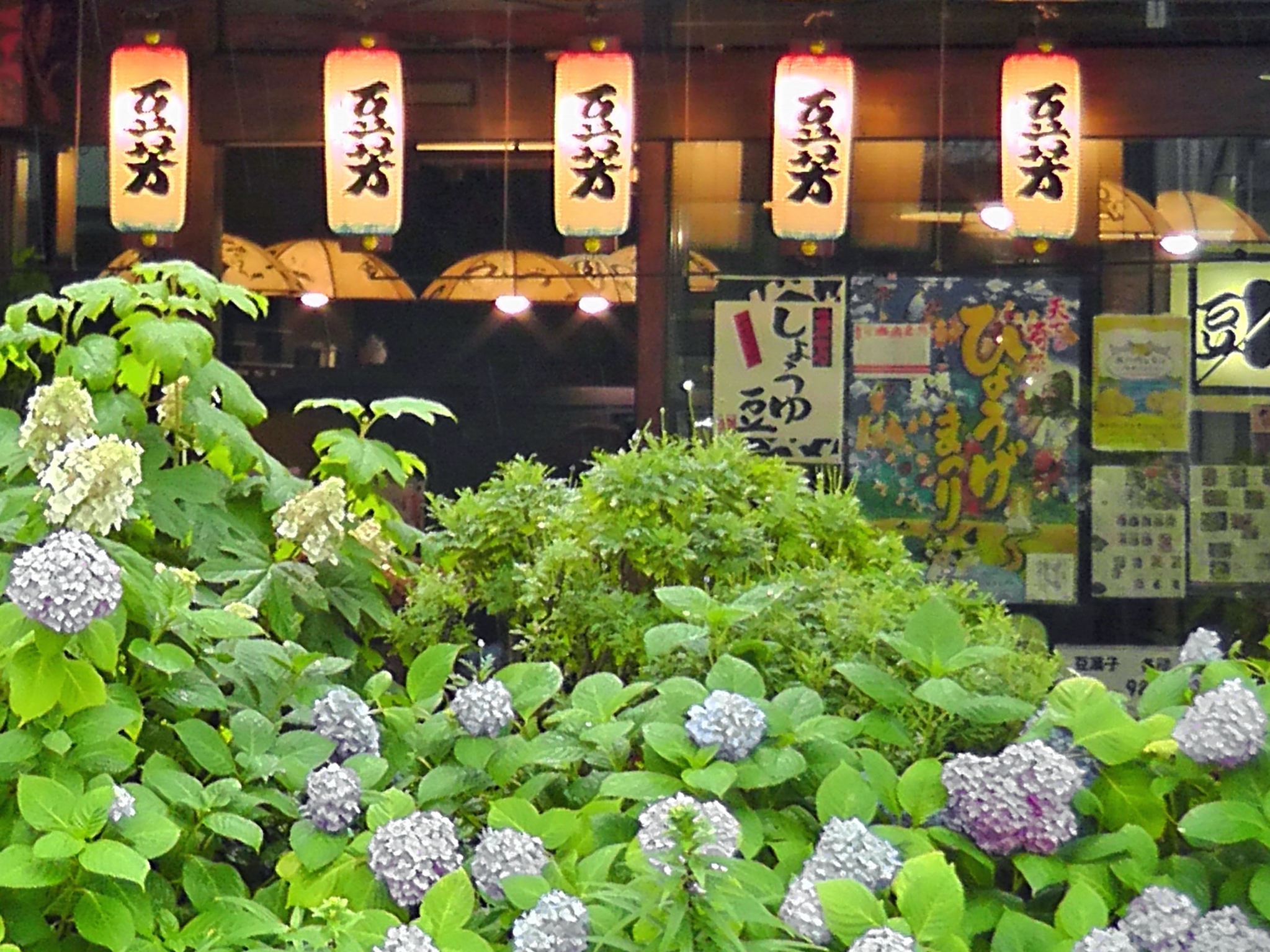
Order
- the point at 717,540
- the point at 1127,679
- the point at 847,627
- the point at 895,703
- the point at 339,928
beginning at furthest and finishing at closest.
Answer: the point at 1127,679
the point at 717,540
the point at 847,627
the point at 895,703
the point at 339,928

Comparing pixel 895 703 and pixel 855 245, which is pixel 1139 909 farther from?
pixel 855 245

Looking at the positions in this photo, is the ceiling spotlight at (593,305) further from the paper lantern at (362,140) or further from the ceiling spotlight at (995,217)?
the ceiling spotlight at (995,217)

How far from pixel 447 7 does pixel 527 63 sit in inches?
22.5

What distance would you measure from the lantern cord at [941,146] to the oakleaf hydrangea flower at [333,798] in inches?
247

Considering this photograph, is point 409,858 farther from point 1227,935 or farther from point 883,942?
point 1227,935

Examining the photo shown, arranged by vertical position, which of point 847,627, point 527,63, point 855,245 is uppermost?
point 527,63

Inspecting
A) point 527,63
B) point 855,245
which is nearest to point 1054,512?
point 855,245

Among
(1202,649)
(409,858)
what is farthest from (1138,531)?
(409,858)

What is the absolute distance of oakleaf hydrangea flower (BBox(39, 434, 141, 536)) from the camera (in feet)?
8.79

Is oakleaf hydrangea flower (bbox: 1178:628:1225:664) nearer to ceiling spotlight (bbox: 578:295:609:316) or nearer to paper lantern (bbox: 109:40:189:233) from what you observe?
ceiling spotlight (bbox: 578:295:609:316)

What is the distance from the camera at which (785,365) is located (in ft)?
27.7

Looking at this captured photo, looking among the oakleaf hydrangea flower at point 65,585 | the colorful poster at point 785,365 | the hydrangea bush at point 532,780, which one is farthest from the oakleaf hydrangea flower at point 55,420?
the colorful poster at point 785,365

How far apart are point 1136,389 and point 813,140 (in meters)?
2.26

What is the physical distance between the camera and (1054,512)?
8.35 m
